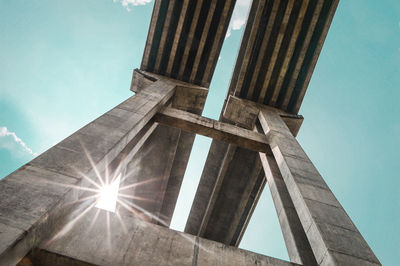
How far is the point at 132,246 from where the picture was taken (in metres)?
3.69

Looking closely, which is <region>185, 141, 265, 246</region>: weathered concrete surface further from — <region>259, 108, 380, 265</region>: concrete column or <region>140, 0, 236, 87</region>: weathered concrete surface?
<region>259, 108, 380, 265</region>: concrete column

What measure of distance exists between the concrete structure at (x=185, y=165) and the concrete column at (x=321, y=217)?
0.09 feet

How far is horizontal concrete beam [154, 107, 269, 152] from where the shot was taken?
880cm

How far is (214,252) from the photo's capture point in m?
3.89

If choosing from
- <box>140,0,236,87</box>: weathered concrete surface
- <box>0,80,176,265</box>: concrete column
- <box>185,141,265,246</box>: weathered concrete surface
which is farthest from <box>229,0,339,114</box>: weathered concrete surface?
<box>0,80,176,265</box>: concrete column

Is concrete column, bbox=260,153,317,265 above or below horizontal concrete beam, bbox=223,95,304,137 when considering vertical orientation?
below

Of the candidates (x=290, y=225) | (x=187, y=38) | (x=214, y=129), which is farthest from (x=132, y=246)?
(x=187, y=38)

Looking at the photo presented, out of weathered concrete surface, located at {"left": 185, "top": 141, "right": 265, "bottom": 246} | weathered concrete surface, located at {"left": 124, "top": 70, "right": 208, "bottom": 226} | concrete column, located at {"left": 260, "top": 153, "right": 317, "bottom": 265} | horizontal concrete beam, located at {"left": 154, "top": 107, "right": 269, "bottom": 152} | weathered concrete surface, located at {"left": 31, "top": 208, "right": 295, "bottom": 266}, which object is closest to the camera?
weathered concrete surface, located at {"left": 31, "top": 208, "right": 295, "bottom": 266}

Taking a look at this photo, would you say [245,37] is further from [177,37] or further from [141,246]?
[141,246]

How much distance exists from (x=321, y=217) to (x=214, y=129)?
4.97 metres

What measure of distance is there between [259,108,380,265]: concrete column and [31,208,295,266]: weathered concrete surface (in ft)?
2.47

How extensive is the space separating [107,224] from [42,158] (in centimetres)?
166

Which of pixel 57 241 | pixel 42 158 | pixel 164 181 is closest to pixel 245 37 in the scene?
pixel 164 181

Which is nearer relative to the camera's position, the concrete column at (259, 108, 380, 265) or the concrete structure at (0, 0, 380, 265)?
the concrete structure at (0, 0, 380, 265)
